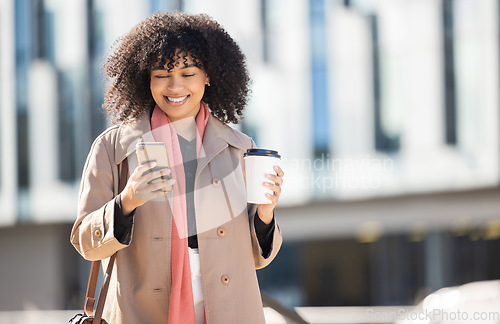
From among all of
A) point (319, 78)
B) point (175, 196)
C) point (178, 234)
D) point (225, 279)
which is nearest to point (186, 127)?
point (175, 196)

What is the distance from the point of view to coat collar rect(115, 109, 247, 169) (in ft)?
7.63

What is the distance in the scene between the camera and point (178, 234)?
225cm

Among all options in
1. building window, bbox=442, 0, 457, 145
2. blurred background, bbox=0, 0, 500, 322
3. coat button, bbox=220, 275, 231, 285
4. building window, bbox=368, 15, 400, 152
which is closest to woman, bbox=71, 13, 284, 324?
coat button, bbox=220, 275, 231, 285

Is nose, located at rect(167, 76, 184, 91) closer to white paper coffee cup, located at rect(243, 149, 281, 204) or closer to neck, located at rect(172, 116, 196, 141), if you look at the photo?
neck, located at rect(172, 116, 196, 141)

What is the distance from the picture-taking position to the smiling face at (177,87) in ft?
7.80

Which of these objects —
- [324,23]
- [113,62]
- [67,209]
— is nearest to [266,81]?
[324,23]

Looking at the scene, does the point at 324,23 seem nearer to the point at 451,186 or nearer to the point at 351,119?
the point at 351,119

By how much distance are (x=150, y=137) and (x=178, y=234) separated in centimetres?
35

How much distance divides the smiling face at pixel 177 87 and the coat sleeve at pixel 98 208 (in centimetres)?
24

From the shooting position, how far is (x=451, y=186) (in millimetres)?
16312

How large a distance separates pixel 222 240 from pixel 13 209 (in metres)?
20.0

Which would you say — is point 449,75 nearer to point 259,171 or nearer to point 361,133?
point 361,133

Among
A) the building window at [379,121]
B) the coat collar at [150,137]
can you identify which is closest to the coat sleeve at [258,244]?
the coat collar at [150,137]

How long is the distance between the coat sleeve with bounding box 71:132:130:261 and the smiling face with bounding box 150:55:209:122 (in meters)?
0.24
